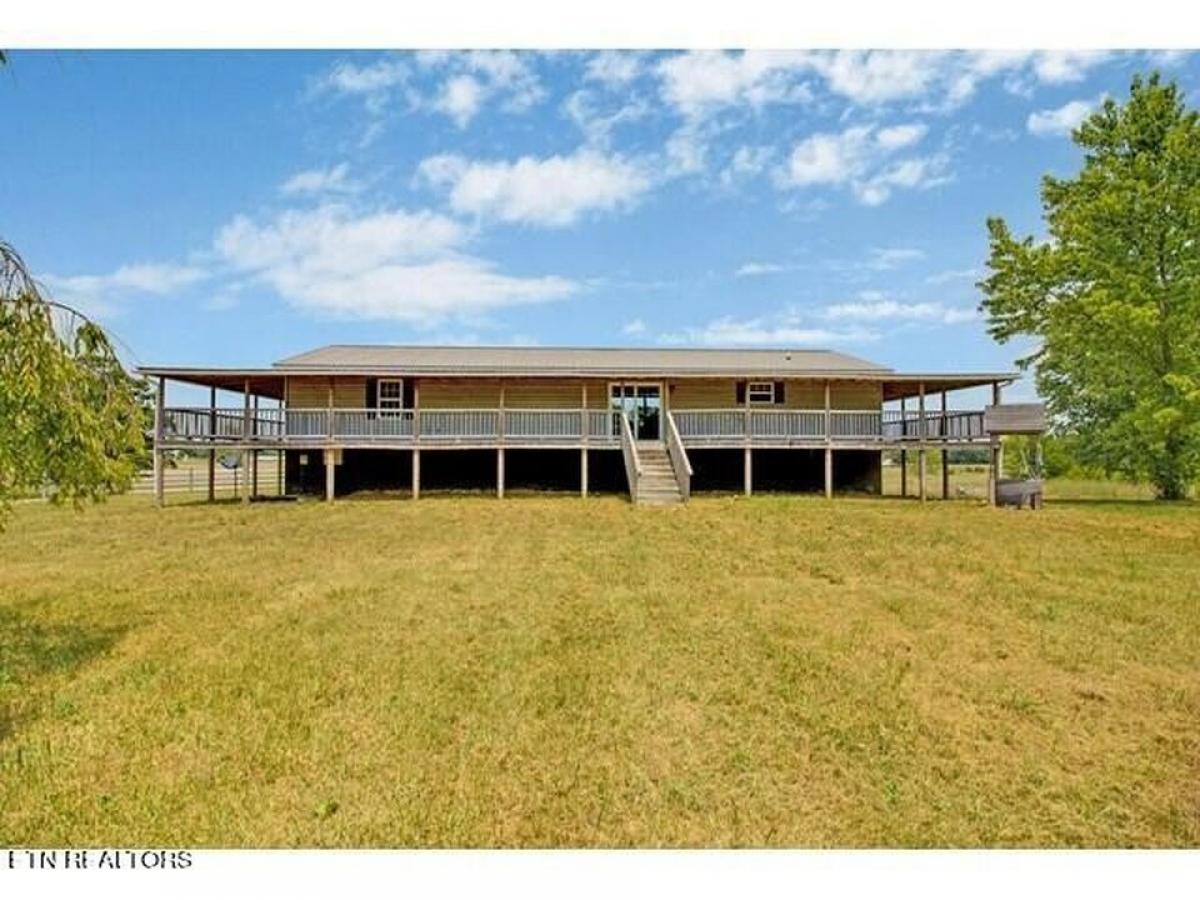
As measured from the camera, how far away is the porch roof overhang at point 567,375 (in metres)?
17.4

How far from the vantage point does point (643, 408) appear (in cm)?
2095

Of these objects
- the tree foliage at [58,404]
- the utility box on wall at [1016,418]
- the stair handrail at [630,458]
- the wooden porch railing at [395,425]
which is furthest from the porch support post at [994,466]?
the tree foliage at [58,404]

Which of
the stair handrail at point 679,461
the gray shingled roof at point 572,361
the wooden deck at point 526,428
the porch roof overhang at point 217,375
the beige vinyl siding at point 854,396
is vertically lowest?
the stair handrail at point 679,461

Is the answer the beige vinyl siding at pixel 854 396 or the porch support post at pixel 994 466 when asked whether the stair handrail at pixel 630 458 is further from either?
the porch support post at pixel 994 466

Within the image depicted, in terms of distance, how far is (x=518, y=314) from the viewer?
21844mm

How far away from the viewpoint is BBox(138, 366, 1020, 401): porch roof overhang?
57.2 ft

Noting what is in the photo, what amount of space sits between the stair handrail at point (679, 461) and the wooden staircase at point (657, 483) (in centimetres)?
9

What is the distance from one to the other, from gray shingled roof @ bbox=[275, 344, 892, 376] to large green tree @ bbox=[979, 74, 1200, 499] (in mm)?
4996

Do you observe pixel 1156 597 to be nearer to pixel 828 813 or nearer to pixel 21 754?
pixel 828 813

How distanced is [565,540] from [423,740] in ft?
24.5

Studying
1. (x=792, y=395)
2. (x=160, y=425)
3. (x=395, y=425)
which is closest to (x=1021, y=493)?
(x=792, y=395)

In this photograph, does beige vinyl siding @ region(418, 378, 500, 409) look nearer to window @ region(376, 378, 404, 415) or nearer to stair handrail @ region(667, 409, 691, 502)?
window @ region(376, 378, 404, 415)

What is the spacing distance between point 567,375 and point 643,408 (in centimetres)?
356
